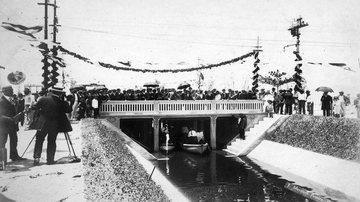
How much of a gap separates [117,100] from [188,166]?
770 cm

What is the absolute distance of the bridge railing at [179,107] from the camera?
25361mm

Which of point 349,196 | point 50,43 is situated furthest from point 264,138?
point 50,43

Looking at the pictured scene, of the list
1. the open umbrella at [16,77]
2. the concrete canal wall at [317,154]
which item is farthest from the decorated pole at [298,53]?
the open umbrella at [16,77]

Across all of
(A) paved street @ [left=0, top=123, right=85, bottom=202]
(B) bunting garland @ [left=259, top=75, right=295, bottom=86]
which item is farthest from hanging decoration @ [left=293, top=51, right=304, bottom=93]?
(B) bunting garland @ [left=259, top=75, right=295, bottom=86]

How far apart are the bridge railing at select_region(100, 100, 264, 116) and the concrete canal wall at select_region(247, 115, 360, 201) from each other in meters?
3.73

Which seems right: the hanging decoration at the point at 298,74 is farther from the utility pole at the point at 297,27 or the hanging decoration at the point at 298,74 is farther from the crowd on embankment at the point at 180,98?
the utility pole at the point at 297,27

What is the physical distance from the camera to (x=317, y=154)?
20688 millimetres

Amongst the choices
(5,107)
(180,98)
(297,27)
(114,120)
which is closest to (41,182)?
(5,107)

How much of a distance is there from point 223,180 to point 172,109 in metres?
9.08

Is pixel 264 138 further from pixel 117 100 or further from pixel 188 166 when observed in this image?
pixel 117 100

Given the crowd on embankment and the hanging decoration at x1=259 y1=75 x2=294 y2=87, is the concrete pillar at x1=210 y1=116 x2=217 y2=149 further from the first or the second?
the hanging decoration at x1=259 y1=75 x2=294 y2=87

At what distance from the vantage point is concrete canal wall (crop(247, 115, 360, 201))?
55.7 ft

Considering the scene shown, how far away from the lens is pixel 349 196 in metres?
15.5

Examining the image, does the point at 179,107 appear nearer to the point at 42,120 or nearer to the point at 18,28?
the point at 42,120
